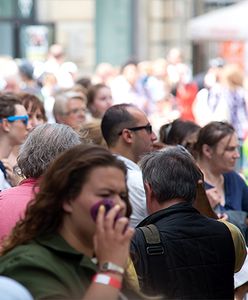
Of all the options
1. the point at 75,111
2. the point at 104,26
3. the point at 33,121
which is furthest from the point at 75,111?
the point at 104,26

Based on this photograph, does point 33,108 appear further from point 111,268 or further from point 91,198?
point 111,268

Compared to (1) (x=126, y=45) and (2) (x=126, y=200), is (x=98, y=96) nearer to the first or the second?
(2) (x=126, y=200)

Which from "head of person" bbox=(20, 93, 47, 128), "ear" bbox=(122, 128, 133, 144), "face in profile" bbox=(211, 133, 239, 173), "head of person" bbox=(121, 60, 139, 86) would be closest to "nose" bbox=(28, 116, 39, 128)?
"head of person" bbox=(20, 93, 47, 128)

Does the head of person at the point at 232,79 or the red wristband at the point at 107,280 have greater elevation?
the red wristband at the point at 107,280

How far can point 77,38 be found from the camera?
105ft

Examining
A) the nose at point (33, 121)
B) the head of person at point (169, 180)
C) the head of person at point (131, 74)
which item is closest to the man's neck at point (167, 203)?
the head of person at point (169, 180)

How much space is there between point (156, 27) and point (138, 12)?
117cm

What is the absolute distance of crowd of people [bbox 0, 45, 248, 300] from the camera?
3906 mm

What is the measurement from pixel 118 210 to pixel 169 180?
1960 mm

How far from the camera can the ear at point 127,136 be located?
779 cm

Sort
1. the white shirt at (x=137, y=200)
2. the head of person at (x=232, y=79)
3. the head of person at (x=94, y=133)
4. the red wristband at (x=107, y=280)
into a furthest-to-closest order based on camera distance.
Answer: the head of person at (x=232, y=79), the head of person at (x=94, y=133), the white shirt at (x=137, y=200), the red wristband at (x=107, y=280)

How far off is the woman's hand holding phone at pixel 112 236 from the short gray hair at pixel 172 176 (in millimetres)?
1920

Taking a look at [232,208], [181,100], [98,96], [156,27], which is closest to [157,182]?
[232,208]

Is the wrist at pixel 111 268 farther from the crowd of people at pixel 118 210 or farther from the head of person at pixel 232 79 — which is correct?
the head of person at pixel 232 79
